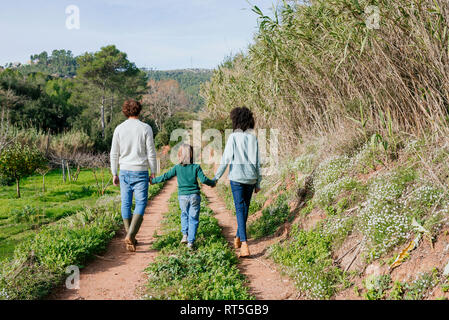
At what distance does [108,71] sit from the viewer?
39562 millimetres

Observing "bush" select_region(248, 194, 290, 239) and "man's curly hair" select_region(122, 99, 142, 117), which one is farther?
"bush" select_region(248, 194, 290, 239)

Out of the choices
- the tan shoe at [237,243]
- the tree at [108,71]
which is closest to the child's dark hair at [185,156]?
the tan shoe at [237,243]

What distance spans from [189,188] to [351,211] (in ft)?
7.09

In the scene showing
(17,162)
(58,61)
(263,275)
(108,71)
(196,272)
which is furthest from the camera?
A: (58,61)

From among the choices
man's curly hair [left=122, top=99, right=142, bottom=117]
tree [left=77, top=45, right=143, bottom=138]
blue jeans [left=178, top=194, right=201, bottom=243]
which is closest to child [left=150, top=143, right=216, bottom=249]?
blue jeans [left=178, top=194, right=201, bottom=243]

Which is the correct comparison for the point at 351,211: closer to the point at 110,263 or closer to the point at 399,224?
the point at 399,224

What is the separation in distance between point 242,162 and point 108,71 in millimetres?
39529

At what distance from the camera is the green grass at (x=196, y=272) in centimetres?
319

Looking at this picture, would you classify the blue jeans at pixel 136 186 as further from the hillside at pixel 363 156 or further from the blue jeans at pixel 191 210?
the hillside at pixel 363 156

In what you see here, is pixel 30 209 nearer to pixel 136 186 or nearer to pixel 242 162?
pixel 136 186

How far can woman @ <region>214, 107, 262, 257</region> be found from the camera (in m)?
4.43

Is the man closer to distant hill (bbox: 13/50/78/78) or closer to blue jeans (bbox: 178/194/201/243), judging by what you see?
blue jeans (bbox: 178/194/201/243)

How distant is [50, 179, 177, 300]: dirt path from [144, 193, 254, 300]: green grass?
19 centimetres

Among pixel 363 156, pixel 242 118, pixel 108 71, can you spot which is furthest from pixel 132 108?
pixel 108 71
